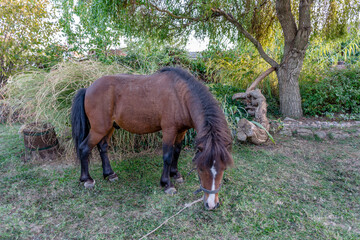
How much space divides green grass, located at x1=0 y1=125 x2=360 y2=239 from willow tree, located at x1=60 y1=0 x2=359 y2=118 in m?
2.19

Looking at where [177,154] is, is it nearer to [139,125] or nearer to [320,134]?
[139,125]

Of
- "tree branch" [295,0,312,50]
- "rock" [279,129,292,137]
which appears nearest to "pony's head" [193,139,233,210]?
"rock" [279,129,292,137]

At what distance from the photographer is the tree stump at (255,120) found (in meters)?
3.57

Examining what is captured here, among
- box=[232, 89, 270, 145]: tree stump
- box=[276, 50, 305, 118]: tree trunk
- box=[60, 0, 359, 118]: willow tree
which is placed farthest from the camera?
box=[276, 50, 305, 118]: tree trunk

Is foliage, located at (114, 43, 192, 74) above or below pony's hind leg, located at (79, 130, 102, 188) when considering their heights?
above

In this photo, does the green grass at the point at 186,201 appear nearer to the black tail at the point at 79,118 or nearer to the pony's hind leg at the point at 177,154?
the pony's hind leg at the point at 177,154

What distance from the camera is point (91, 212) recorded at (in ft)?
6.45

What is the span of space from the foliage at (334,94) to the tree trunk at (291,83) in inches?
17.1

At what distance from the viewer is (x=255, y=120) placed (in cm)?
402

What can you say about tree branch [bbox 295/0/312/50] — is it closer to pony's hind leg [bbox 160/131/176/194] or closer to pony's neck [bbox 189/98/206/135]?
pony's neck [bbox 189/98/206/135]

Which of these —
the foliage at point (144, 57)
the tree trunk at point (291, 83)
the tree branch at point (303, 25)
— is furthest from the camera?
the foliage at point (144, 57)

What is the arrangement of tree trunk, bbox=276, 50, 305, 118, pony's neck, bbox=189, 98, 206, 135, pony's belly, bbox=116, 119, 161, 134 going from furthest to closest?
tree trunk, bbox=276, 50, 305, 118 → pony's belly, bbox=116, 119, 161, 134 → pony's neck, bbox=189, 98, 206, 135

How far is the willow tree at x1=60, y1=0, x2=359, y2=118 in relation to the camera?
4.11 meters

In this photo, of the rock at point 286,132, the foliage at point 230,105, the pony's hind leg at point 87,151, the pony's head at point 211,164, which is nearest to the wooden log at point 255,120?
the foliage at point 230,105
